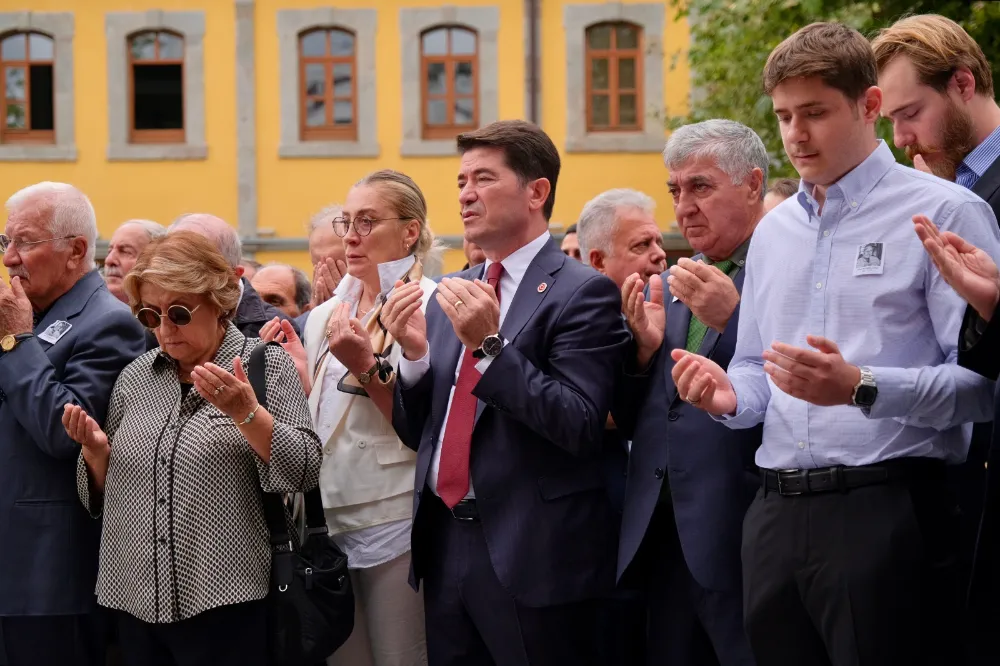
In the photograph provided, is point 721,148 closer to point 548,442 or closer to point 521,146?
point 521,146

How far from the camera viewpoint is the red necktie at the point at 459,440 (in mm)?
4246

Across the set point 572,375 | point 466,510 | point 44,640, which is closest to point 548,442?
point 572,375

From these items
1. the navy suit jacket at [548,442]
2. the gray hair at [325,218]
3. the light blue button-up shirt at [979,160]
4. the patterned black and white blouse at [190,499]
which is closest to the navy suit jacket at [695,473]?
the navy suit jacket at [548,442]

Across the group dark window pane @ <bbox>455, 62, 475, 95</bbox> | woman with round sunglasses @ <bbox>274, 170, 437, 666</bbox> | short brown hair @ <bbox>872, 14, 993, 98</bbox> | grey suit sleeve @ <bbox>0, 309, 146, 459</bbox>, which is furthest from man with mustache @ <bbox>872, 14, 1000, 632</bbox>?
dark window pane @ <bbox>455, 62, 475, 95</bbox>

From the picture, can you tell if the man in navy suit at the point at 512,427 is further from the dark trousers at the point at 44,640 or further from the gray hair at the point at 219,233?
the gray hair at the point at 219,233

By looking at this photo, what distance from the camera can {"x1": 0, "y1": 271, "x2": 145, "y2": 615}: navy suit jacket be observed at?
4641mm

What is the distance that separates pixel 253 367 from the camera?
15.0 feet

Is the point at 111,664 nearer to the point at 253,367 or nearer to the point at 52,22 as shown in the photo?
the point at 253,367

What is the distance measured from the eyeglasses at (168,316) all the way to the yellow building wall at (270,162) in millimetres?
17219

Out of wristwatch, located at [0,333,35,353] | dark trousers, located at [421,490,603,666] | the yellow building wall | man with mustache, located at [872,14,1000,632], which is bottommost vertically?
dark trousers, located at [421,490,603,666]

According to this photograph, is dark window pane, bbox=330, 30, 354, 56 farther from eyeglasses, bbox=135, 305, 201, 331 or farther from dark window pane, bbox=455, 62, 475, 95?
eyeglasses, bbox=135, 305, 201, 331

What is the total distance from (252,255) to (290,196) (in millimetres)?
1161

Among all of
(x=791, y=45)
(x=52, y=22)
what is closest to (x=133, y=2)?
(x=52, y=22)

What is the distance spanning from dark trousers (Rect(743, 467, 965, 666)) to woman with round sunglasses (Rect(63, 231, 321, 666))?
174cm
